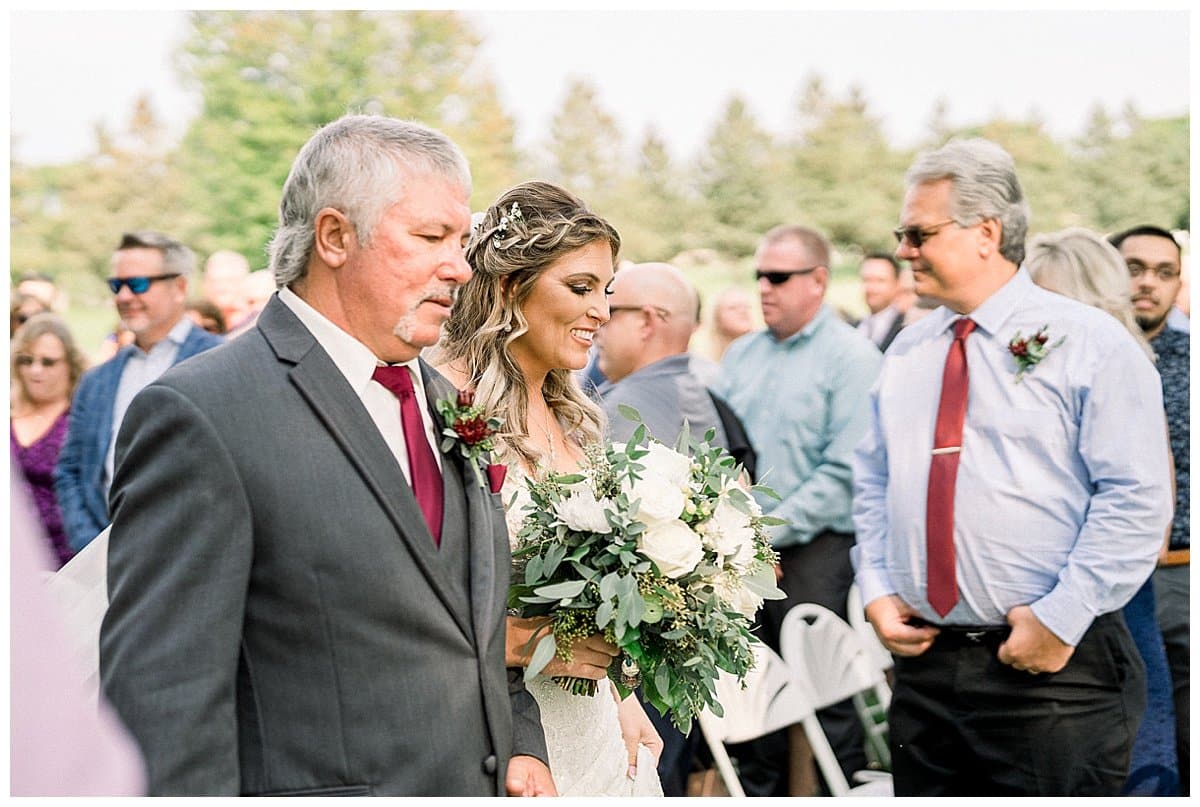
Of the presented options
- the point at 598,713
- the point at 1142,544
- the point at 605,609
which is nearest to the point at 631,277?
the point at 1142,544

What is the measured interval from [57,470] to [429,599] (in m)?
5.50

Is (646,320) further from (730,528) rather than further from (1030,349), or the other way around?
(730,528)

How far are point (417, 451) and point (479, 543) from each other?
0.22 meters

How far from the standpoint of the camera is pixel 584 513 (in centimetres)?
301

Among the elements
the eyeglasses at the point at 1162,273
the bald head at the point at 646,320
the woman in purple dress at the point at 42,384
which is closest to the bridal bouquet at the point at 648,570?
the bald head at the point at 646,320

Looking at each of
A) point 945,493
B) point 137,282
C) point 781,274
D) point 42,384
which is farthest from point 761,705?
point 42,384

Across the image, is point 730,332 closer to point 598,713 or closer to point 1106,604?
point 1106,604

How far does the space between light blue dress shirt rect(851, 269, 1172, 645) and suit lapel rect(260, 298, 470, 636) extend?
2514mm

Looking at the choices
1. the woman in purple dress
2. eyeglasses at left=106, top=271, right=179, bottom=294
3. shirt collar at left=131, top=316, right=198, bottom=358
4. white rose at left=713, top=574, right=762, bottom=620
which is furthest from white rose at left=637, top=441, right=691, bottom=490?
the woman in purple dress

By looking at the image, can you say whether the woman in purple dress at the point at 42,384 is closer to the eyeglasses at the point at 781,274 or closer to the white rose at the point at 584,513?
the eyeglasses at the point at 781,274

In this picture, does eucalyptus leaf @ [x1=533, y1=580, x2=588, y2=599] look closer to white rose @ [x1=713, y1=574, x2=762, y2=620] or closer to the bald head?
white rose @ [x1=713, y1=574, x2=762, y2=620]

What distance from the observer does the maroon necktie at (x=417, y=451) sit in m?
2.58

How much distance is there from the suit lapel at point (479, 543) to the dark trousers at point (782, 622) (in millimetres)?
4250

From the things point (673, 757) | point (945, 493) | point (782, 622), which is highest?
point (945, 493)
